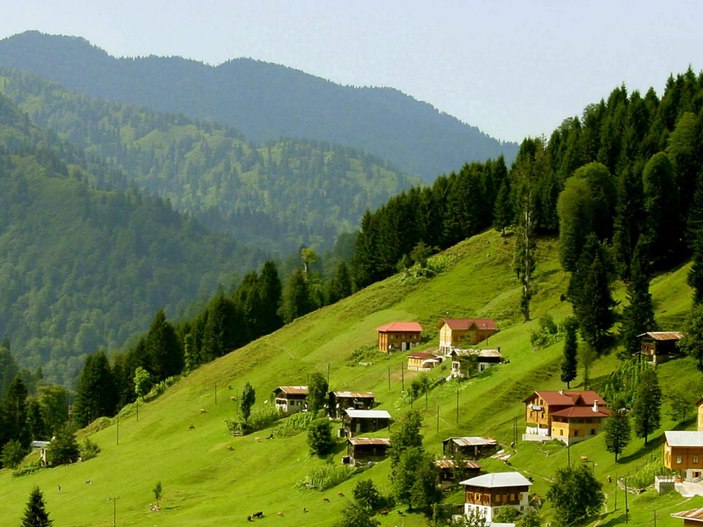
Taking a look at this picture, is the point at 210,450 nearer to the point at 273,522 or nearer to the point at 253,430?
the point at 253,430

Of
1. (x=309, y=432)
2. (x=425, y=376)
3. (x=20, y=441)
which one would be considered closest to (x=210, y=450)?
(x=309, y=432)

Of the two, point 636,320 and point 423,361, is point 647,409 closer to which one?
point 636,320

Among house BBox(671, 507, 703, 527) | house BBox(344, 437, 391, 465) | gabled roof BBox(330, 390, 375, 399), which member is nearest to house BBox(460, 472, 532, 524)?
house BBox(671, 507, 703, 527)

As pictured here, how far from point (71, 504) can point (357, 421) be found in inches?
1227

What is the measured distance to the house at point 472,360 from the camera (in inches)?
5084

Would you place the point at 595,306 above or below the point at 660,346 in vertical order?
above

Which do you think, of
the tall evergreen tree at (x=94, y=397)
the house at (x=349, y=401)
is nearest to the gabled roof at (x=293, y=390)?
the house at (x=349, y=401)

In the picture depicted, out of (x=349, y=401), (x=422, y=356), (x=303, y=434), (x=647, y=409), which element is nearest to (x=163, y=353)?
(x=422, y=356)

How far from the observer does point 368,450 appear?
11875 centimetres

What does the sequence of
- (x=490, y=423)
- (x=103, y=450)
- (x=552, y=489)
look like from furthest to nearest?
(x=103, y=450), (x=490, y=423), (x=552, y=489)

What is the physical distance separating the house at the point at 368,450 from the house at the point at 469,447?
9426 mm

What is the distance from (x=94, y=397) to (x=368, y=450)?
73553 mm

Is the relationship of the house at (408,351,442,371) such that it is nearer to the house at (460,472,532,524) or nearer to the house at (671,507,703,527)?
the house at (460,472,532,524)

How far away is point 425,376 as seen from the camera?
13300cm
